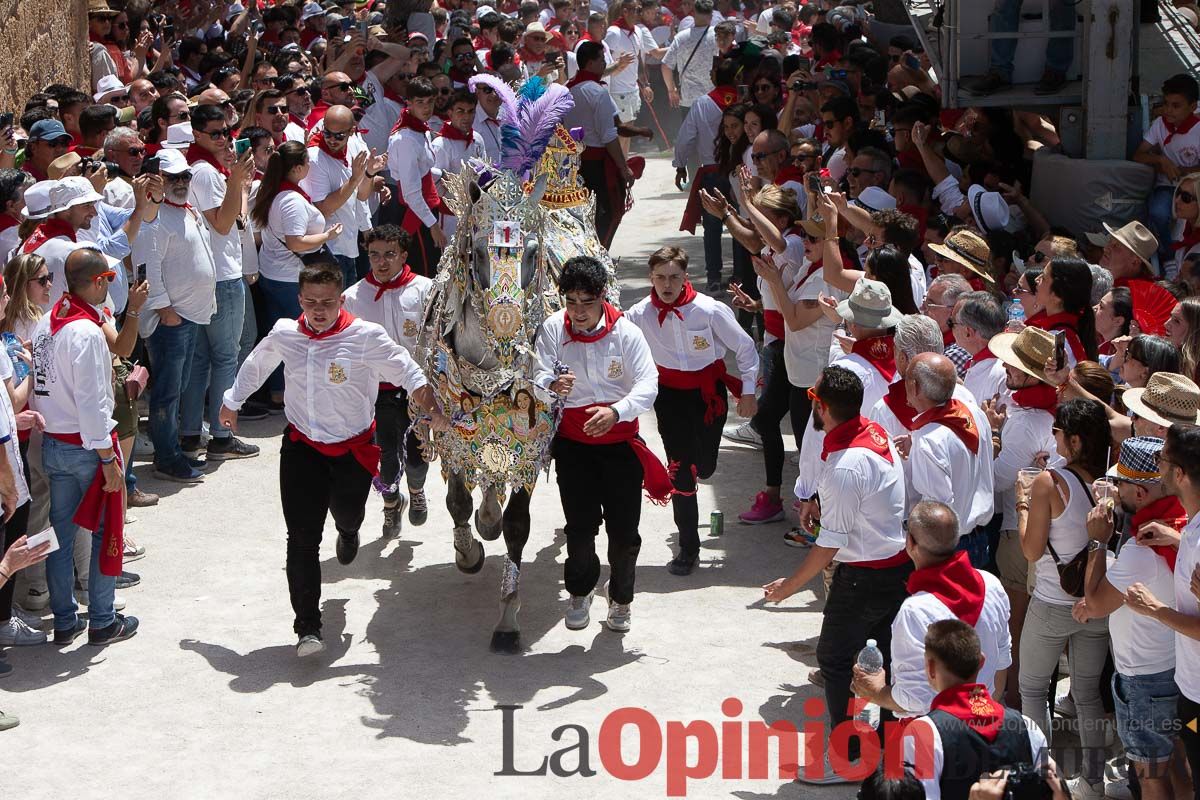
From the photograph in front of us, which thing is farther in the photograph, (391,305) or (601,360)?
(391,305)

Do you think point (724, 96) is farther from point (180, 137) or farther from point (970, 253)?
point (970, 253)

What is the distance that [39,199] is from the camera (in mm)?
8352

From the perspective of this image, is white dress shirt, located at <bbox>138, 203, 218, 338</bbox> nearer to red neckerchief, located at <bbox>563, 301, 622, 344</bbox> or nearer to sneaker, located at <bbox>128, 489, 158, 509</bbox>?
sneaker, located at <bbox>128, 489, 158, 509</bbox>

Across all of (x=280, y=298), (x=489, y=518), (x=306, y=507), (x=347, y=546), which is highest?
(x=280, y=298)

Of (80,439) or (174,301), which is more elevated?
(174,301)

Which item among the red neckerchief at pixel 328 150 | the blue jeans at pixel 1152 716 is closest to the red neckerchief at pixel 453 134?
the red neckerchief at pixel 328 150

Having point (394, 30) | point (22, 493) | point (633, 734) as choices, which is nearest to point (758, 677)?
point (633, 734)

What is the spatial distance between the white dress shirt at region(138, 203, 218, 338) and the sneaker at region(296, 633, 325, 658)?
3.17 m

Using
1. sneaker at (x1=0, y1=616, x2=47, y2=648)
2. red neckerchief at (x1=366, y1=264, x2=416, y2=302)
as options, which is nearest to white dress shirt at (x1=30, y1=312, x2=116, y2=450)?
sneaker at (x1=0, y1=616, x2=47, y2=648)

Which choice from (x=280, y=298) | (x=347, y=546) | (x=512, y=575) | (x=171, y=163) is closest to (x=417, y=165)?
(x=280, y=298)

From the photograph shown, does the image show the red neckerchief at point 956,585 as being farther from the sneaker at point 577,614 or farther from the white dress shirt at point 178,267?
the white dress shirt at point 178,267

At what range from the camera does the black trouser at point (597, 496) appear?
7.35 meters

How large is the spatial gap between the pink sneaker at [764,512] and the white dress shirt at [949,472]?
296 cm

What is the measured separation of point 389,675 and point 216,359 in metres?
3.87
